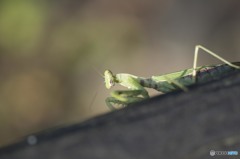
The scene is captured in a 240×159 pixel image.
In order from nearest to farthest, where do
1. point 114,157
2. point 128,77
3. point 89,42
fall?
point 114,157, point 128,77, point 89,42

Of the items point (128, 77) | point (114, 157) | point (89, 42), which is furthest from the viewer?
point (89, 42)

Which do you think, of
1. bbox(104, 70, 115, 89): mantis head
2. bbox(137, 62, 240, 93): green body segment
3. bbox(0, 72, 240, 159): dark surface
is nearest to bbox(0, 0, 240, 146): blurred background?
bbox(104, 70, 115, 89): mantis head

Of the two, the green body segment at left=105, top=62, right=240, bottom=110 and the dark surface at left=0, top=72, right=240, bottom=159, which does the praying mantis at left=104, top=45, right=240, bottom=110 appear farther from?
the dark surface at left=0, top=72, right=240, bottom=159

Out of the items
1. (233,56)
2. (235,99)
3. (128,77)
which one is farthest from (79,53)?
(235,99)

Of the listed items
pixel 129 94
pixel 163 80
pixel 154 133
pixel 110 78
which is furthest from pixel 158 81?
pixel 154 133

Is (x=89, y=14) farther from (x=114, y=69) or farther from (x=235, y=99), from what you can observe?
(x=235, y=99)

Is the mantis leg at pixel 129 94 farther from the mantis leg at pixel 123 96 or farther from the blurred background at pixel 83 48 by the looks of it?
the blurred background at pixel 83 48
